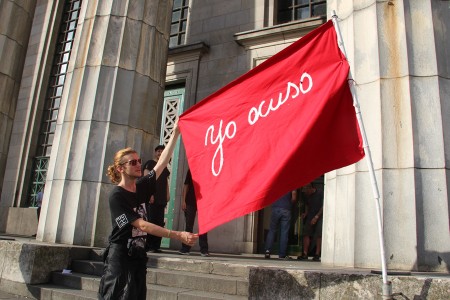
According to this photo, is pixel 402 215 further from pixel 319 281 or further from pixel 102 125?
pixel 102 125

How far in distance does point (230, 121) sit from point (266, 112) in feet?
1.14

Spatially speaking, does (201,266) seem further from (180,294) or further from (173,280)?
(180,294)

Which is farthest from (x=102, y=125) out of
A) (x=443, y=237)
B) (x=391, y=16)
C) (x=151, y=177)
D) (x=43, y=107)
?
(x=43, y=107)

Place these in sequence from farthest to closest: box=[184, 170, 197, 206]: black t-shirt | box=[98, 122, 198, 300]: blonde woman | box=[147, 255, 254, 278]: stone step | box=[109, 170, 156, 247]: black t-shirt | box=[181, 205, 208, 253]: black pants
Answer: box=[184, 170, 197, 206]: black t-shirt
box=[181, 205, 208, 253]: black pants
box=[147, 255, 254, 278]: stone step
box=[109, 170, 156, 247]: black t-shirt
box=[98, 122, 198, 300]: blonde woman

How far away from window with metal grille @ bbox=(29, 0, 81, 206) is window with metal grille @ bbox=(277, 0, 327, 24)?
8223 mm

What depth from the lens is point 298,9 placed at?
448 inches

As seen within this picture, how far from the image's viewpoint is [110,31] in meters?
8.17

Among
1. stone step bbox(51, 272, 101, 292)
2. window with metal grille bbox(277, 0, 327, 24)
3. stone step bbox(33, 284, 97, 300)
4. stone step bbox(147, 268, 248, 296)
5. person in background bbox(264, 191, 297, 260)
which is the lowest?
stone step bbox(33, 284, 97, 300)

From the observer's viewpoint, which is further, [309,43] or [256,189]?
[309,43]

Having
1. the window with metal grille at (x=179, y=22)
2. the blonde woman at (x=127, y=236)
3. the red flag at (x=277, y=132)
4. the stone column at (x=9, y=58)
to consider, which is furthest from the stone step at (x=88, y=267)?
the window with metal grille at (x=179, y=22)

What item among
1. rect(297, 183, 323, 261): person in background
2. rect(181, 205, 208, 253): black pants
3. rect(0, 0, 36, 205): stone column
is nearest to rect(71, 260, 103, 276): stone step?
rect(181, 205, 208, 253): black pants

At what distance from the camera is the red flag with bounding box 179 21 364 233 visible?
319cm

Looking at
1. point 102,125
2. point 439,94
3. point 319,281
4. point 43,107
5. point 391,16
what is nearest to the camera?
point 319,281

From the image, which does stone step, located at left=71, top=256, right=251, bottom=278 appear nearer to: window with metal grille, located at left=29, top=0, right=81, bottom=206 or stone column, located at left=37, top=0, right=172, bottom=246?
stone column, located at left=37, top=0, right=172, bottom=246
